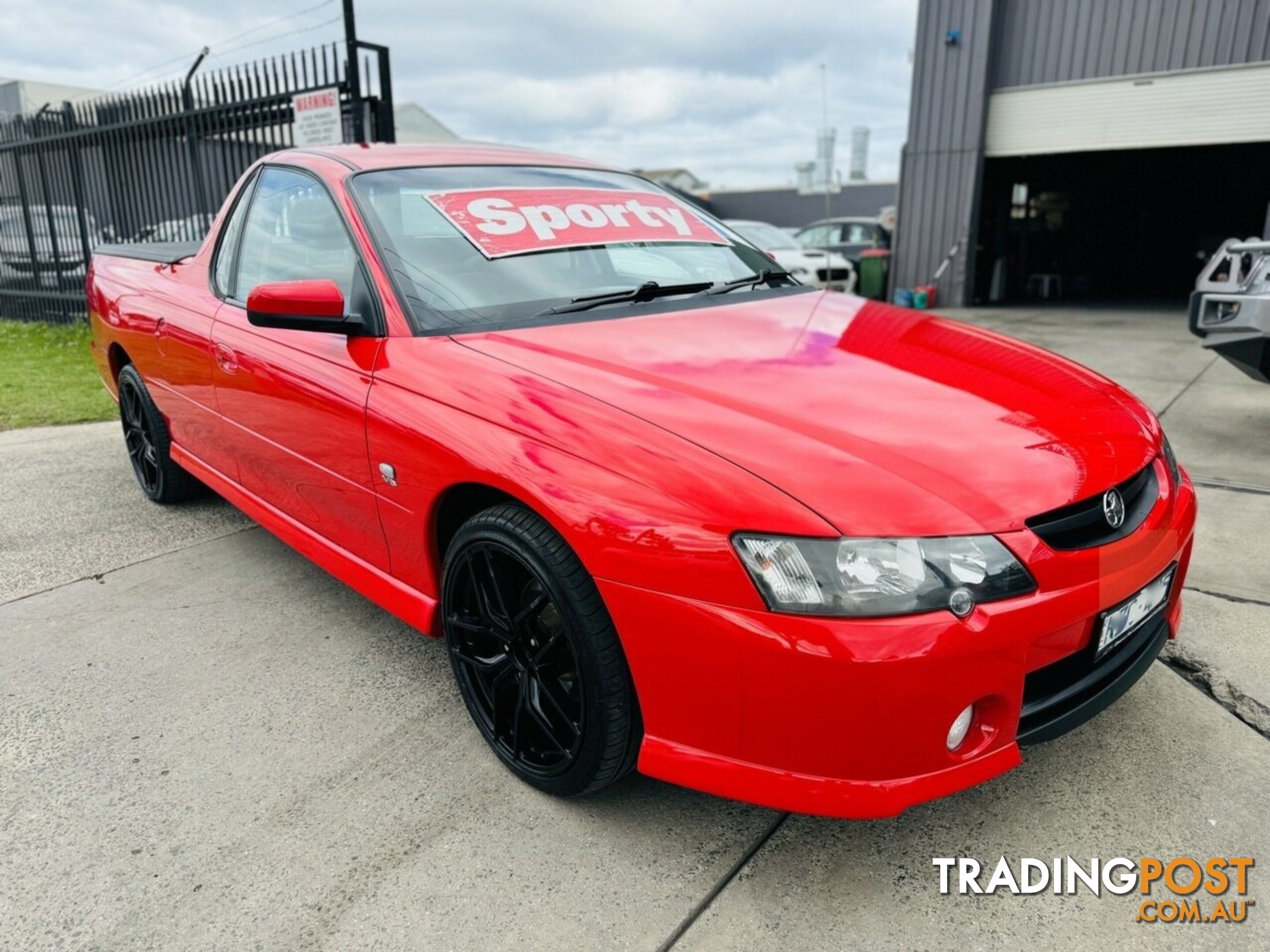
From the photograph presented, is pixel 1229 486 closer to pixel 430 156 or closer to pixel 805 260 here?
pixel 430 156

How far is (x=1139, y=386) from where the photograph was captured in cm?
647

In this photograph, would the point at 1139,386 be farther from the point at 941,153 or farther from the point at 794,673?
the point at 941,153

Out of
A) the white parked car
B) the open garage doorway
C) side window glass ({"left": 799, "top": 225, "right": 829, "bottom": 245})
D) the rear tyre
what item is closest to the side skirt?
the rear tyre

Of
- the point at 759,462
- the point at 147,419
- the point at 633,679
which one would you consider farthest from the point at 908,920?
the point at 147,419

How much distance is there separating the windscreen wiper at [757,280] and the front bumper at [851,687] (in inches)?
52.4

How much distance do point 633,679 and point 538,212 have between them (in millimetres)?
1543

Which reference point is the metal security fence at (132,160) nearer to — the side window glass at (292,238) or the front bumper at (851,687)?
the side window glass at (292,238)

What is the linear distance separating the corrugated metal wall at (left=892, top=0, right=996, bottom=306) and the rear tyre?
435 inches

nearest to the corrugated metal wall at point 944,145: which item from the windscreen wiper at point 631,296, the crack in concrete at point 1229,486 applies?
the crack in concrete at point 1229,486

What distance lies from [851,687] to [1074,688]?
0.58 m

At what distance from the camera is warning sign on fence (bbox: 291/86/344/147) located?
6766 mm

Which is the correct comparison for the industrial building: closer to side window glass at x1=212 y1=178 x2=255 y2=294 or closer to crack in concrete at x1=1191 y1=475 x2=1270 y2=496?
crack in concrete at x1=1191 y1=475 x2=1270 y2=496

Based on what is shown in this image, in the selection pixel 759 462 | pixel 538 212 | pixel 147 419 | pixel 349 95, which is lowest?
pixel 147 419

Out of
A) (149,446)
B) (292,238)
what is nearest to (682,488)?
(292,238)
